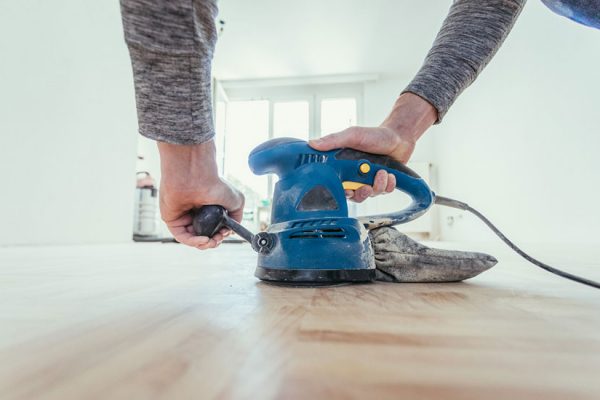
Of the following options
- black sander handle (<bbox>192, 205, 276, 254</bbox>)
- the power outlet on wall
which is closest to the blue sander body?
black sander handle (<bbox>192, 205, 276, 254</bbox>)

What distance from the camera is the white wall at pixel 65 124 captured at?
6.82 ft

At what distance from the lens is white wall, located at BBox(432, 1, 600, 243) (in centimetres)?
252

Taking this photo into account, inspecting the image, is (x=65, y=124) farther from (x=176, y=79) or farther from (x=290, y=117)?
(x=290, y=117)

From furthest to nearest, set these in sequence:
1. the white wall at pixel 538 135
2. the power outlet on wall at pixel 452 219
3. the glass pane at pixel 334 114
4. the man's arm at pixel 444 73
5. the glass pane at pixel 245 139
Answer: the glass pane at pixel 334 114, the glass pane at pixel 245 139, the power outlet on wall at pixel 452 219, the white wall at pixel 538 135, the man's arm at pixel 444 73

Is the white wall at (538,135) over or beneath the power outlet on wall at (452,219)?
over

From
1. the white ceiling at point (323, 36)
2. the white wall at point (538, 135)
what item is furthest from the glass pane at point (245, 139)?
the white wall at point (538, 135)

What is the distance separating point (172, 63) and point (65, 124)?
257 cm

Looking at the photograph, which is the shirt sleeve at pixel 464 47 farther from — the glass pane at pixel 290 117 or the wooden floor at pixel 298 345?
the glass pane at pixel 290 117

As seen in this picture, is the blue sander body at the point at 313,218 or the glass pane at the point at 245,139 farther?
the glass pane at the point at 245,139

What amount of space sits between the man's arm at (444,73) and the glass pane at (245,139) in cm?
506

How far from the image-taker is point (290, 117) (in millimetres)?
6055

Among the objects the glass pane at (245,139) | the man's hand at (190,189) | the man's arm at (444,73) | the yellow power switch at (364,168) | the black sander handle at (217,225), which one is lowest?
the black sander handle at (217,225)

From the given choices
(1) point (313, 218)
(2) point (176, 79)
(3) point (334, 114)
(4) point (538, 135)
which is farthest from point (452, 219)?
(2) point (176, 79)

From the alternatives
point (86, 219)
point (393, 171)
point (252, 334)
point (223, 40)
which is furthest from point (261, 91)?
point (252, 334)
